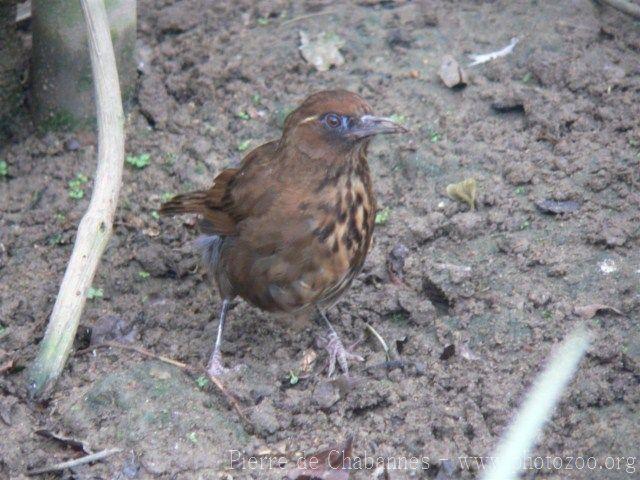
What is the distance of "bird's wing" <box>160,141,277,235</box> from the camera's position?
17.5 feet

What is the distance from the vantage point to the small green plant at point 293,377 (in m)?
5.24

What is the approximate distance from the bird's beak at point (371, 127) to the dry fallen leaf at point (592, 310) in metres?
1.32

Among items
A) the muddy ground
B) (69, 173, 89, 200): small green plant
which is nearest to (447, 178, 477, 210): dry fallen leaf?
the muddy ground

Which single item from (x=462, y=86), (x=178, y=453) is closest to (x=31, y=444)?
(x=178, y=453)

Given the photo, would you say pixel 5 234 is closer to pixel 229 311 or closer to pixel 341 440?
pixel 229 311

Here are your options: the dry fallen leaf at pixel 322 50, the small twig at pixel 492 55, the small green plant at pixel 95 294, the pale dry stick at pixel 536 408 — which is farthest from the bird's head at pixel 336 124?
the small twig at pixel 492 55

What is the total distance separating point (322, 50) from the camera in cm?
722

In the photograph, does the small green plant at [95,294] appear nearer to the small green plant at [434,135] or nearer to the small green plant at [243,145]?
the small green plant at [243,145]

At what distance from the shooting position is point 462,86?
683cm

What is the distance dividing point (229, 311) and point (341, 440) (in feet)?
4.71

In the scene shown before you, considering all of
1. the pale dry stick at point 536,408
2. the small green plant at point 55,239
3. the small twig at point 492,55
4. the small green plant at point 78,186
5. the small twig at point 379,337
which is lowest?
the small twig at point 379,337

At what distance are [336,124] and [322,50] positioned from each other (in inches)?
89.6

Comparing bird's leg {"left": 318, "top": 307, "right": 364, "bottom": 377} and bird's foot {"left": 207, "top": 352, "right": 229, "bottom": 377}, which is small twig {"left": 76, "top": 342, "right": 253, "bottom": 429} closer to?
bird's foot {"left": 207, "top": 352, "right": 229, "bottom": 377}

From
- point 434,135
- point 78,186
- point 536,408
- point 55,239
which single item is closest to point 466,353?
point 536,408
